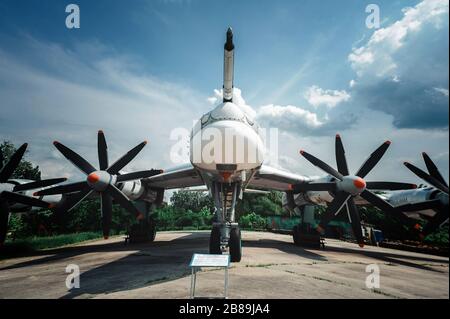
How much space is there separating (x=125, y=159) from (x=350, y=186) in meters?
10.3

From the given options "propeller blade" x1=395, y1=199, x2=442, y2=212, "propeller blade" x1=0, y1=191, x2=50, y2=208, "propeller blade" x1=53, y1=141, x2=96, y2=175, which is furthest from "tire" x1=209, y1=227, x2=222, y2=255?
"propeller blade" x1=395, y1=199, x2=442, y2=212

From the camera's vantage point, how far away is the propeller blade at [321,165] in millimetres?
11710

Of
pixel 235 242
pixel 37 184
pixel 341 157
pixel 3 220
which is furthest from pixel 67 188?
pixel 341 157

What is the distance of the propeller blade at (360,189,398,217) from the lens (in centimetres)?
1090

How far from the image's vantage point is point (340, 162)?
11914 mm

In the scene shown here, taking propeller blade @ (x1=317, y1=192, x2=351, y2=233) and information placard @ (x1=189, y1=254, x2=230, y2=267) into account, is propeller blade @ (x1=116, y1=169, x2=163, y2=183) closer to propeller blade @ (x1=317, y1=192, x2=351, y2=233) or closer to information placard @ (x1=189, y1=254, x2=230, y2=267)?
information placard @ (x1=189, y1=254, x2=230, y2=267)

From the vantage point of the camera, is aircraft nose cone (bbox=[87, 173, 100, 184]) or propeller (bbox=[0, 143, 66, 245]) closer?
aircraft nose cone (bbox=[87, 173, 100, 184])

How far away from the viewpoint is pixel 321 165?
1202 centimetres

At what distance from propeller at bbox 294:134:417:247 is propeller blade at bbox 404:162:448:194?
1618 mm

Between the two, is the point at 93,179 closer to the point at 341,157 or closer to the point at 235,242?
the point at 235,242

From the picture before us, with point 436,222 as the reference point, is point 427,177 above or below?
above

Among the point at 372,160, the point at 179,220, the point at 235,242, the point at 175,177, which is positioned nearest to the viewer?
the point at 235,242

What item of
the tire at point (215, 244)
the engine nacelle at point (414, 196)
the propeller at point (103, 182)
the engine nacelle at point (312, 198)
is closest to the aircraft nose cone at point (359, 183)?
the engine nacelle at point (312, 198)

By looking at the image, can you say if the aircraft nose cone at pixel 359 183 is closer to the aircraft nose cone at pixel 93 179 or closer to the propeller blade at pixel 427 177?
the propeller blade at pixel 427 177
